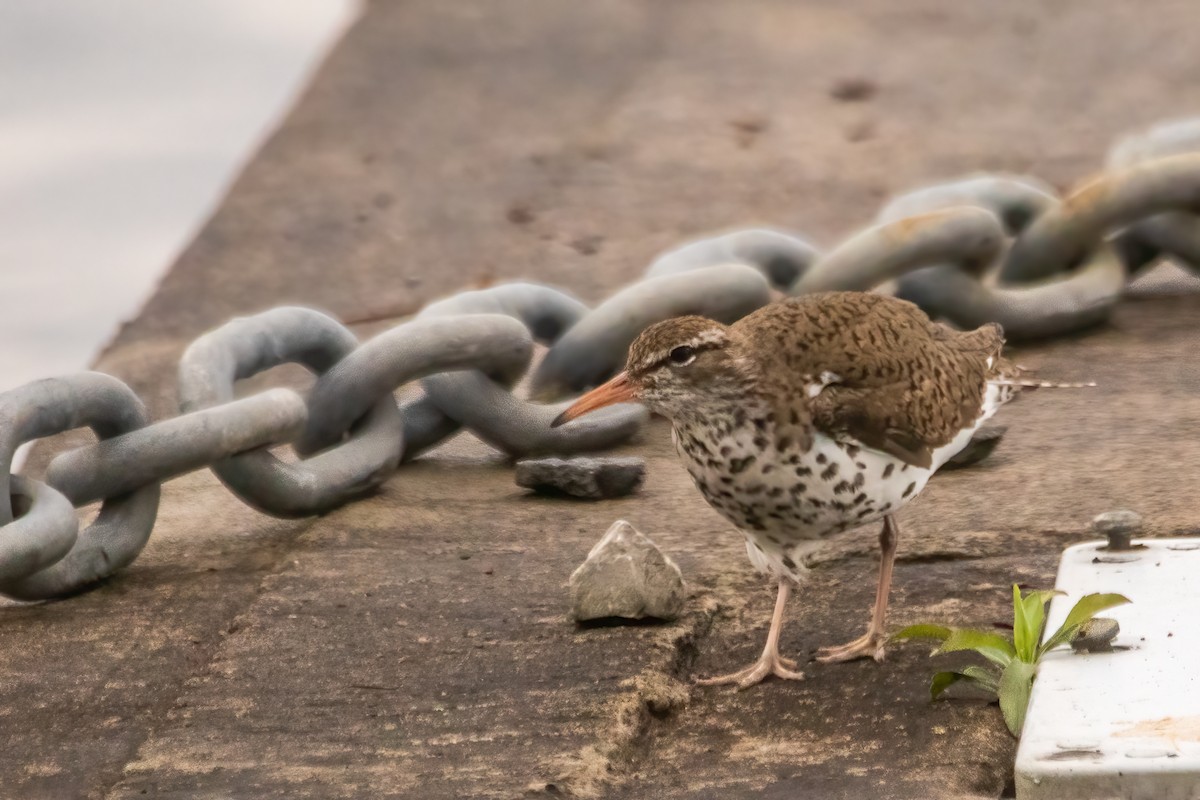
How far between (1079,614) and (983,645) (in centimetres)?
17

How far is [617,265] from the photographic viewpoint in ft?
19.6

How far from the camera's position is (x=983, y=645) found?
3010mm

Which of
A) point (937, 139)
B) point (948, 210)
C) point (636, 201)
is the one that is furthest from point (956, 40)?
point (948, 210)

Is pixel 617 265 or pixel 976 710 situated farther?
pixel 617 265

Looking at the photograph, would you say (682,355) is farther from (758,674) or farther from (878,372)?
(758,674)

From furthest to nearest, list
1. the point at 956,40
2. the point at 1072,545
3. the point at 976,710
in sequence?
the point at 956,40 → the point at 1072,545 → the point at 976,710

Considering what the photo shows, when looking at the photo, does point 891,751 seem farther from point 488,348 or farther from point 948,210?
point 948,210

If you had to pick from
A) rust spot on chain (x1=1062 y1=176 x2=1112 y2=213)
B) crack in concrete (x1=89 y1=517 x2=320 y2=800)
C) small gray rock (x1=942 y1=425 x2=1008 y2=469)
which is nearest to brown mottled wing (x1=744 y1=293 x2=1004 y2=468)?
small gray rock (x1=942 y1=425 x2=1008 y2=469)

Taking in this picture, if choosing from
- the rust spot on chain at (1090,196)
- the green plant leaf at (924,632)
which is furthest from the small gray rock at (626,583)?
the rust spot on chain at (1090,196)

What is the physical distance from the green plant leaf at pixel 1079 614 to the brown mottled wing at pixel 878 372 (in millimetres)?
424

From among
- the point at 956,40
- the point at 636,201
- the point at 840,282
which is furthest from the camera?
the point at 956,40

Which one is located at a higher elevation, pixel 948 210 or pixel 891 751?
pixel 948 210

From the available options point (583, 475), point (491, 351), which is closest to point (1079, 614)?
point (583, 475)

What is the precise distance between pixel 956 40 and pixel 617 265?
2493 mm
